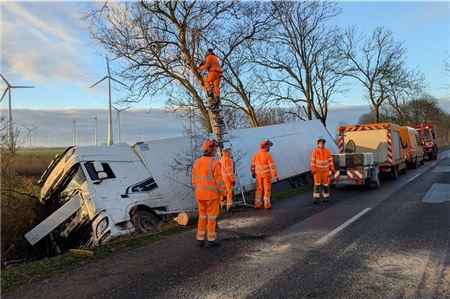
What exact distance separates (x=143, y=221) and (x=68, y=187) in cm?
211

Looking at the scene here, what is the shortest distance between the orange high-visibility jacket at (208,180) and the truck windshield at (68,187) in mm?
4213

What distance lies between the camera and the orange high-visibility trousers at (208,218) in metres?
7.37

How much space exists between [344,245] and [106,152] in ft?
22.6

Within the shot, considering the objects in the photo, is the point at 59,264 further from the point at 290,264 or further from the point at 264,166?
the point at 264,166

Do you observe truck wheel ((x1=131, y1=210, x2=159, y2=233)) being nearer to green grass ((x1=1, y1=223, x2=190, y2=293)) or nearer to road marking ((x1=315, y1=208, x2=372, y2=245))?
green grass ((x1=1, y1=223, x2=190, y2=293))

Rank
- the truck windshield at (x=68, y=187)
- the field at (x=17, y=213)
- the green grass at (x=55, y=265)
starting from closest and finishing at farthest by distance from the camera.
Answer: the green grass at (x=55, y=265) → the truck windshield at (x=68, y=187) → the field at (x=17, y=213)

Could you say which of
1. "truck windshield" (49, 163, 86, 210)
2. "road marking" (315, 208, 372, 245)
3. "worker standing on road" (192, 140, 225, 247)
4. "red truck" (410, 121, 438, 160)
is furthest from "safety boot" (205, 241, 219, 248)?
"red truck" (410, 121, 438, 160)

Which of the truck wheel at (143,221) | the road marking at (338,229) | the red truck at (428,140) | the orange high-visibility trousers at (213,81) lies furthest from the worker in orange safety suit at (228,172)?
the red truck at (428,140)

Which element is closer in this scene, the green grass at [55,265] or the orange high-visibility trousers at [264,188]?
the green grass at [55,265]

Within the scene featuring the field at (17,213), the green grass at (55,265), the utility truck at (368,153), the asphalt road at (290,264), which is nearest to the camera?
the asphalt road at (290,264)

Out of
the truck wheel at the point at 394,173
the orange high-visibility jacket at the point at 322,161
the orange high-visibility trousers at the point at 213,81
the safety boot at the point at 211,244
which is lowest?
the safety boot at the point at 211,244

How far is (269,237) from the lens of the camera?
7941mm

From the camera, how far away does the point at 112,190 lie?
10477mm

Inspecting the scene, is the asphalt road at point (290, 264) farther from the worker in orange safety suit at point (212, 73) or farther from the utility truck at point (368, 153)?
the utility truck at point (368, 153)
